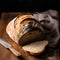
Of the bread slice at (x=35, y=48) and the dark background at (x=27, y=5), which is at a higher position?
the dark background at (x=27, y=5)

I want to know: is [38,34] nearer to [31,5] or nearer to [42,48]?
[42,48]

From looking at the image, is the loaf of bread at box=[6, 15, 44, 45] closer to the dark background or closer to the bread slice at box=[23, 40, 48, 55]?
the bread slice at box=[23, 40, 48, 55]

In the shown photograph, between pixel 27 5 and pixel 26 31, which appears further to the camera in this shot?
pixel 27 5

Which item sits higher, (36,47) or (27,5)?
(27,5)

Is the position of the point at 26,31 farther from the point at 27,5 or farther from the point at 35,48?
the point at 27,5

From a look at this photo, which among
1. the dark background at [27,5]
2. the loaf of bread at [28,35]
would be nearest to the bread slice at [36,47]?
the loaf of bread at [28,35]

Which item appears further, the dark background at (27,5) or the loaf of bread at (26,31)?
the dark background at (27,5)

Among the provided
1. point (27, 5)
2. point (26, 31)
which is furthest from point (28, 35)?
point (27, 5)

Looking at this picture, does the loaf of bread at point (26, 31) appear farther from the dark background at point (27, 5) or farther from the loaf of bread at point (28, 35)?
the dark background at point (27, 5)

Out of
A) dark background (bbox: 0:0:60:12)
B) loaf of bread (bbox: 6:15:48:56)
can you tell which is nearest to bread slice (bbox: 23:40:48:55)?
loaf of bread (bbox: 6:15:48:56)
